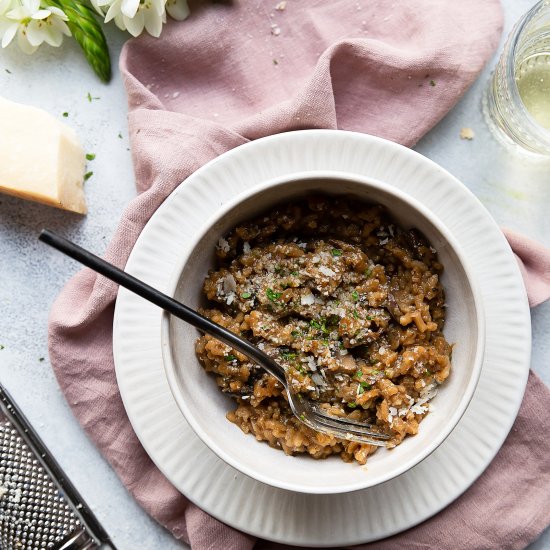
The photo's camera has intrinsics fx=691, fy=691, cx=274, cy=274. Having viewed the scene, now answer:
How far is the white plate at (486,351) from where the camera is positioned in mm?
2230

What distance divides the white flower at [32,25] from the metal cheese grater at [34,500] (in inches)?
52.9

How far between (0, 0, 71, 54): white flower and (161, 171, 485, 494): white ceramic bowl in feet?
3.76

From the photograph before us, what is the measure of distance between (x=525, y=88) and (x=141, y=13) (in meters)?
1.51

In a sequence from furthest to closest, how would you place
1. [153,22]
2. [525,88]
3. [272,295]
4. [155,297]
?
[525,88] < [153,22] < [272,295] < [155,297]

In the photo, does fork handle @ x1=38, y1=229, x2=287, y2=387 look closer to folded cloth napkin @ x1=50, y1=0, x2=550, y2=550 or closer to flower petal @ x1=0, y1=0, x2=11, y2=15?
folded cloth napkin @ x1=50, y1=0, x2=550, y2=550

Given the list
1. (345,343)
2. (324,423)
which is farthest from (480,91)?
(324,423)

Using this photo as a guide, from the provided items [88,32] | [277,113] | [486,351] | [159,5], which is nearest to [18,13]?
[88,32]

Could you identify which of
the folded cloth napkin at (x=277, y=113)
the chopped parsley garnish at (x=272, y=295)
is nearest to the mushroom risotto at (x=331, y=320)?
the chopped parsley garnish at (x=272, y=295)

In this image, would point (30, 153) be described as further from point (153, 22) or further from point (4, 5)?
point (153, 22)

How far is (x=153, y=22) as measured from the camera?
2.61m

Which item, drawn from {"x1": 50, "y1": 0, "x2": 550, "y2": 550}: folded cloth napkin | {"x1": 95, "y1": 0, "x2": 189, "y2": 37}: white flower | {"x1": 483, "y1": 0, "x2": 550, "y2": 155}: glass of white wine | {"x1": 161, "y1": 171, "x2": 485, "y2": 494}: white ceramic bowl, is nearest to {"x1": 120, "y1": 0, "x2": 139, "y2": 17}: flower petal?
{"x1": 95, "y1": 0, "x2": 189, "y2": 37}: white flower

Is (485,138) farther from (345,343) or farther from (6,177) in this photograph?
(6,177)

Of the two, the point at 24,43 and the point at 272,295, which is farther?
the point at 24,43

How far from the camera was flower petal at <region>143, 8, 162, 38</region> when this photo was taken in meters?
2.59
